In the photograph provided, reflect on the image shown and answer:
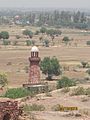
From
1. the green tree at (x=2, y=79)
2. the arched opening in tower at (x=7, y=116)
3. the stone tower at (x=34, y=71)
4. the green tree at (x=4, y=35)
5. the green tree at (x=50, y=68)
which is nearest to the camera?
the arched opening in tower at (x=7, y=116)

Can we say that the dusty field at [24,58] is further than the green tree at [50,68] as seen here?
Yes

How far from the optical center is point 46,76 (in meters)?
71.6

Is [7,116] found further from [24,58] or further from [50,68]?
[24,58]

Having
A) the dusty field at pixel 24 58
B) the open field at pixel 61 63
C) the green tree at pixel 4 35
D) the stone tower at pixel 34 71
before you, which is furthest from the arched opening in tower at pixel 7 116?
the green tree at pixel 4 35

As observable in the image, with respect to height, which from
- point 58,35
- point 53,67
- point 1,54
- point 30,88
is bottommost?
point 58,35

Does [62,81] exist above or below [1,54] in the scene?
above

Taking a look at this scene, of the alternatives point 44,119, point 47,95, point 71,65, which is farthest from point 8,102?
point 71,65

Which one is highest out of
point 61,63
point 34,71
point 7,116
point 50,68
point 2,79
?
point 7,116

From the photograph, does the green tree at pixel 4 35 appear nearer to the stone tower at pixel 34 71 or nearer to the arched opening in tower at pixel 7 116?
the stone tower at pixel 34 71

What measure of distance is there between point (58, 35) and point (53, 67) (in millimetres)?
97724

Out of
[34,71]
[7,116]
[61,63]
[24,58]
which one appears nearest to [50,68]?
[34,71]

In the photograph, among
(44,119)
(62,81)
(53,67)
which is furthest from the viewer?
(53,67)

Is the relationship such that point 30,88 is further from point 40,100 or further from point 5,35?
point 5,35

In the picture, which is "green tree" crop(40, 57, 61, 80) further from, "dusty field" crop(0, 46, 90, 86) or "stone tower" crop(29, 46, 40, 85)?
"stone tower" crop(29, 46, 40, 85)
